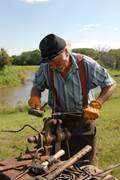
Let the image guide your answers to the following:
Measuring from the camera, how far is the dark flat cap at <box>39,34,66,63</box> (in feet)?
14.2

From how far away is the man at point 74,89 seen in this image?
4727 millimetres

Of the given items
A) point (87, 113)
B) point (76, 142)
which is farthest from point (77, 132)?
point (87, 113)

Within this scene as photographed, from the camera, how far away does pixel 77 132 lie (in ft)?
16.1

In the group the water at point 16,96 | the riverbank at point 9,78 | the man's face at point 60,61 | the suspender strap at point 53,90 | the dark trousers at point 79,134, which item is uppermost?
the man's face at point 60,61

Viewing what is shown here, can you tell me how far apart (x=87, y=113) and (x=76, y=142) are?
2.05 feet

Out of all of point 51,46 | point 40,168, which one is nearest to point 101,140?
point 51,46

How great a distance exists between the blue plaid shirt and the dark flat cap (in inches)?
16.0

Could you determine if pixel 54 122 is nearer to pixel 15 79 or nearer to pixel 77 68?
pixel 77 68

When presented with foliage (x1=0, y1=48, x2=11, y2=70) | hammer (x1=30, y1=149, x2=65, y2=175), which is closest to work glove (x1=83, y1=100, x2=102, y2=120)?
hammer (x1=30, y1=149, x2=65, y2=175)

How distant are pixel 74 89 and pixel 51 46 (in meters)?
0.67

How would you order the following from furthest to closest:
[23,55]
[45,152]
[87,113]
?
1. [23,55]
2. [87,113]
3. [45,152]

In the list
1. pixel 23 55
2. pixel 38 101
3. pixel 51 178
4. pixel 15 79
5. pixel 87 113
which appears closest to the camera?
pixel 51 178

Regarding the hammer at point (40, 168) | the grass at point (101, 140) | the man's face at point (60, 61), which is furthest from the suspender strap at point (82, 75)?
the grass at point (101, 140)

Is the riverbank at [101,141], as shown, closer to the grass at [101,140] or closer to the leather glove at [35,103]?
the grass at [101,140]
